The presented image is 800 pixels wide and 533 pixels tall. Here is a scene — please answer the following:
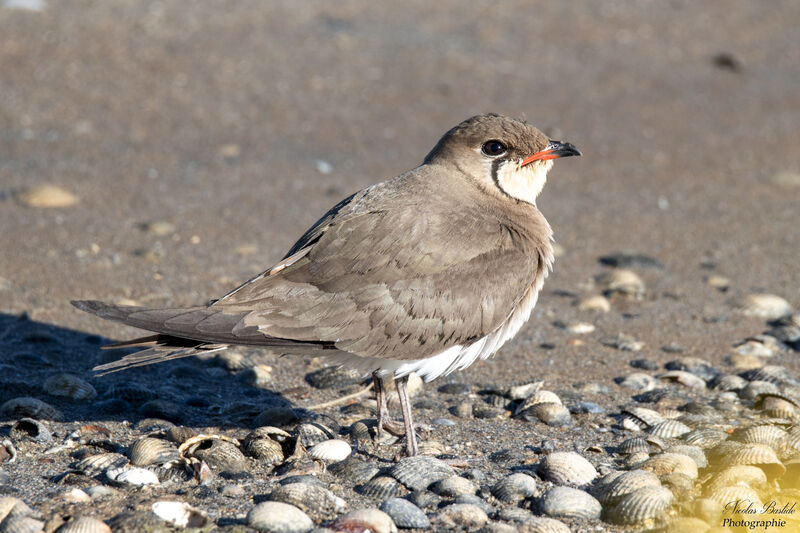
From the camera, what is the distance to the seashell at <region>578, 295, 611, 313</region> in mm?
6496

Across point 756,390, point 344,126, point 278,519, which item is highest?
point 344,126


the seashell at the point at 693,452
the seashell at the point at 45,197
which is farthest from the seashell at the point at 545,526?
the seashell at the point at 45,197

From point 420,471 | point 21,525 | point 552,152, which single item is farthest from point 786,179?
point 21,525

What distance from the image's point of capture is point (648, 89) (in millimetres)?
11000

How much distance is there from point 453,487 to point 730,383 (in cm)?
214

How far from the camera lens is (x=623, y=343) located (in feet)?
19.6

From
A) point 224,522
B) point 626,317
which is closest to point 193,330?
point 224,522

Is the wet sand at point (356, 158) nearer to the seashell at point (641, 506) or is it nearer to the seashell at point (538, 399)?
the seashell at point (538, 399)

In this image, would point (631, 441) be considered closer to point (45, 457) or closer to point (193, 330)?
point (193, 330)

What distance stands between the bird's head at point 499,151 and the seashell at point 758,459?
5.68ft

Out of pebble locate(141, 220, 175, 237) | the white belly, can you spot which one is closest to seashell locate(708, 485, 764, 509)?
the white belly

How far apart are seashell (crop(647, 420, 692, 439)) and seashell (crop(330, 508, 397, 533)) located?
5.52ft

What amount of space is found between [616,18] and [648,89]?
1712 millimetres

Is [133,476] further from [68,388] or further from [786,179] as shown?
[786,179]
